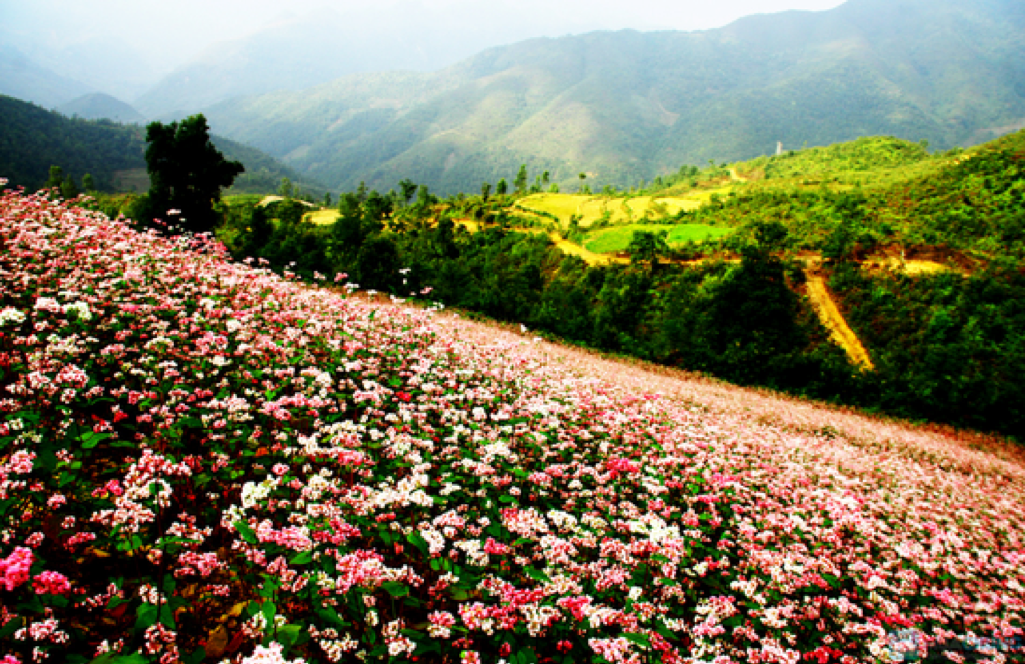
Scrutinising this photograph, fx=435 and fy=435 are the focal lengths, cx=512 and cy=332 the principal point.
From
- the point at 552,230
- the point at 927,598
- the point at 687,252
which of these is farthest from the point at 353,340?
the point at 552,230

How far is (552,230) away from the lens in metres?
65.2

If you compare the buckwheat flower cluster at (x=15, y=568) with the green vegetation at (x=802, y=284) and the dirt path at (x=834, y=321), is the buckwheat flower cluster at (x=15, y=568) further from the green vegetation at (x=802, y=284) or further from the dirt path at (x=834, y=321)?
the dirt path at (x=834, y=321)

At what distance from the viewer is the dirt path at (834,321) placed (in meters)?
29.4

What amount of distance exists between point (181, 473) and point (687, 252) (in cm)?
4508

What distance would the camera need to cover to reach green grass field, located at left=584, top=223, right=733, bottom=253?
4909cm

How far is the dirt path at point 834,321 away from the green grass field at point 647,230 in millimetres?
13964

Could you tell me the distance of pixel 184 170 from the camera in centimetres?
3562

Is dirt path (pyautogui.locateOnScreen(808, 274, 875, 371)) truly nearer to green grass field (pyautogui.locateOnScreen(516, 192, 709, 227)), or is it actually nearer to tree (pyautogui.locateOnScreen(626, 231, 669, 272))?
tree (pyautogui.locateOnScreen(626, 231, 669, 272))

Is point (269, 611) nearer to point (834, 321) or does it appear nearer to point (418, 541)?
point (418, 541)

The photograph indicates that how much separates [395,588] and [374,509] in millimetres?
1023

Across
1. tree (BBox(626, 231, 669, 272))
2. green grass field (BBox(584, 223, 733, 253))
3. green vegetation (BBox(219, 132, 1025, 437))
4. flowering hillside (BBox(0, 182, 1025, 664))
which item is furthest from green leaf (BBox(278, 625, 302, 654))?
green grass field (BBox(584, 223, 733, 253))

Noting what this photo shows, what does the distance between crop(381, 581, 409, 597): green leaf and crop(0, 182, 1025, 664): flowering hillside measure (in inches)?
0.8

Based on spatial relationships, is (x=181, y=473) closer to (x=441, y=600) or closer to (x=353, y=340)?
(x=441, y=600)

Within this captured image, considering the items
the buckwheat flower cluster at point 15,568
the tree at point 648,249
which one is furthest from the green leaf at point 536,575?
the tree at point 648,249
